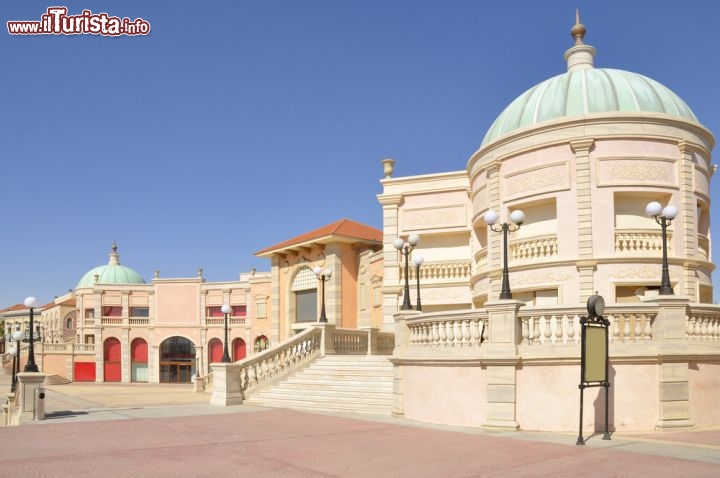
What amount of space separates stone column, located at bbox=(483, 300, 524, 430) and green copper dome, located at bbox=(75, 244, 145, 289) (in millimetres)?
68483

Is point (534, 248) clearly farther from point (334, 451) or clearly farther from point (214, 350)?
point (214, 350)

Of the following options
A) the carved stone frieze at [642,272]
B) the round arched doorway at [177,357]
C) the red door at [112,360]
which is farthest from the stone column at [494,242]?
the red door at [112,360]

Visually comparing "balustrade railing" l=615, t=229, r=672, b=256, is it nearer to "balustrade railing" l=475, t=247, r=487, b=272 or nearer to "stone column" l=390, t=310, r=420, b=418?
"balustrade railing" l=475, t=247, r=487, b=272

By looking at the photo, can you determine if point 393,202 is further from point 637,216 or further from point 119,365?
point 119,365

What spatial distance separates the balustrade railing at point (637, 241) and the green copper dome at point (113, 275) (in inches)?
2562

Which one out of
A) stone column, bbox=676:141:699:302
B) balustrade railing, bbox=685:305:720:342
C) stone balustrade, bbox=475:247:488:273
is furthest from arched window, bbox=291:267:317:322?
balustrade railing, bbox=685:305:720:342

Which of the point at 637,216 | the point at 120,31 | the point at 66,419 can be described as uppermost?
the point at 120,31

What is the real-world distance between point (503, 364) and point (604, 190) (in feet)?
32.0

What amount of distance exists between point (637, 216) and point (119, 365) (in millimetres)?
52340

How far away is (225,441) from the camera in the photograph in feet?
43.5

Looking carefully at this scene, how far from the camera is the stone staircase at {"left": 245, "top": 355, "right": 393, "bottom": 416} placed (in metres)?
19.5

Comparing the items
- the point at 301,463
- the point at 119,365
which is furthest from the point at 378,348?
the point at 119,365

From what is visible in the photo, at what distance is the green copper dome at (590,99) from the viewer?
74.6 ft

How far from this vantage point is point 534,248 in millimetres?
22984
